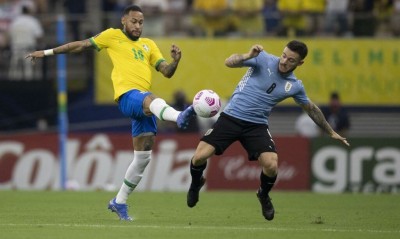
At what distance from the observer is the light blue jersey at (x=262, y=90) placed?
47.6 feet

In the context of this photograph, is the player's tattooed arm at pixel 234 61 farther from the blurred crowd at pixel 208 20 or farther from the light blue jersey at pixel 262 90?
the blurred crowd at pixel 208 20

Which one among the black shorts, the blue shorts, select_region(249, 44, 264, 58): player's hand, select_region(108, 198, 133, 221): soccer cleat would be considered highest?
select_region(249, 44, 264, 58): player's hand

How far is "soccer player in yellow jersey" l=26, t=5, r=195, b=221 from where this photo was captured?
1448 cm

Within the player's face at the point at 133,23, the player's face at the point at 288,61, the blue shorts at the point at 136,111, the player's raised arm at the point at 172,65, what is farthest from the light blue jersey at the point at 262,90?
the player's face at the point at 133,23

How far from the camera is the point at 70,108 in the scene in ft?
86.4

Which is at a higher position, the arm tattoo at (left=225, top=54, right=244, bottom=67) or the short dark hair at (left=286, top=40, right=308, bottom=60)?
the short dark hair at (left=286, top=40, right=308, bottom=60)

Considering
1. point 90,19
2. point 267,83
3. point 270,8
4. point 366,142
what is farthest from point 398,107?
point 267,83

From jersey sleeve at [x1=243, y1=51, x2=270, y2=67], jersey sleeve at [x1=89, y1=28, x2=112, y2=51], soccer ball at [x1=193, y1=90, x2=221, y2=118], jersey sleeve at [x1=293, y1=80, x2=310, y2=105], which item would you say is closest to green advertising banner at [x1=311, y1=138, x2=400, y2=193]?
jersey sleeve at [x1=293, y1=80, x2=310, y2=105]

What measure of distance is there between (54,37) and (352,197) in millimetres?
8486

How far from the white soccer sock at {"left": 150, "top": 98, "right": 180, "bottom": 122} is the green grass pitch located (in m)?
1.35

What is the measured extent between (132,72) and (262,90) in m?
1.71

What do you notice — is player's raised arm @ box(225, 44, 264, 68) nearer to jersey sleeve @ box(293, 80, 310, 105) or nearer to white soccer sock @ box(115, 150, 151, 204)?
jersey sleeve @ box(293, 80, 310, 105)

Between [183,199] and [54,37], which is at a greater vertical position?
[54,37]

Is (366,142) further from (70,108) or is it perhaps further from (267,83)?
(267,83)
